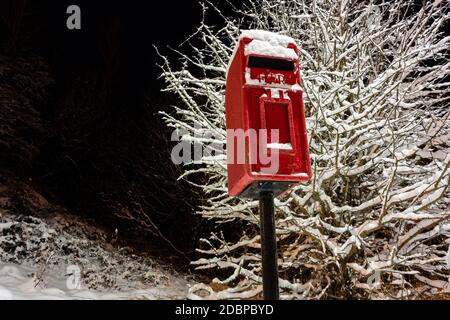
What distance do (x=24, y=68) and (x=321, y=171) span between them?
944 centimetres

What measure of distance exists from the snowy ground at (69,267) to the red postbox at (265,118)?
15.1ft

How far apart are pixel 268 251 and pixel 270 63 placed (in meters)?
1.33

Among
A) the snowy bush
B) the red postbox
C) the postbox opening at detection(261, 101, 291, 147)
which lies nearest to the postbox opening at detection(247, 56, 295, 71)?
the red postbox

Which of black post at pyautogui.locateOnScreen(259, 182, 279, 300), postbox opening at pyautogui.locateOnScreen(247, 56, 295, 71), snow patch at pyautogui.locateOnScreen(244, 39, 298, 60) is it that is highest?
snow patch at pyautogui.locateOnScreen(244, 39, 298, 60)

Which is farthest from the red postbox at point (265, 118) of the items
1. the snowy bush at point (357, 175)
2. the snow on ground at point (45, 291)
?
the snow on ground at point (45, 291)

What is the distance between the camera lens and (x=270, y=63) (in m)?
3.04

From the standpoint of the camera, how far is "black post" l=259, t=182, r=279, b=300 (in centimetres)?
245

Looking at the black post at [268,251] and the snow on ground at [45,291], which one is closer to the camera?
the black post at [268,251]

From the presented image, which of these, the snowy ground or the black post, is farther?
the snowy ground

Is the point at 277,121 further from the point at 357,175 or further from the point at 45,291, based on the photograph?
the point at 45,291

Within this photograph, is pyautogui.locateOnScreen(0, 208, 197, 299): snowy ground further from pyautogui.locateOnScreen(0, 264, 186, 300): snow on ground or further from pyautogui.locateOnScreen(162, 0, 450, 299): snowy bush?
pyautogui.locateOnScreen(162, 0, 450, 299): snowy bush

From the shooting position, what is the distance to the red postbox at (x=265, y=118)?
2.72 m

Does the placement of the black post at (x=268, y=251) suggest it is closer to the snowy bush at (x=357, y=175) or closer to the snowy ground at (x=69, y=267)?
the snowy bush at (x=357, y=175)
